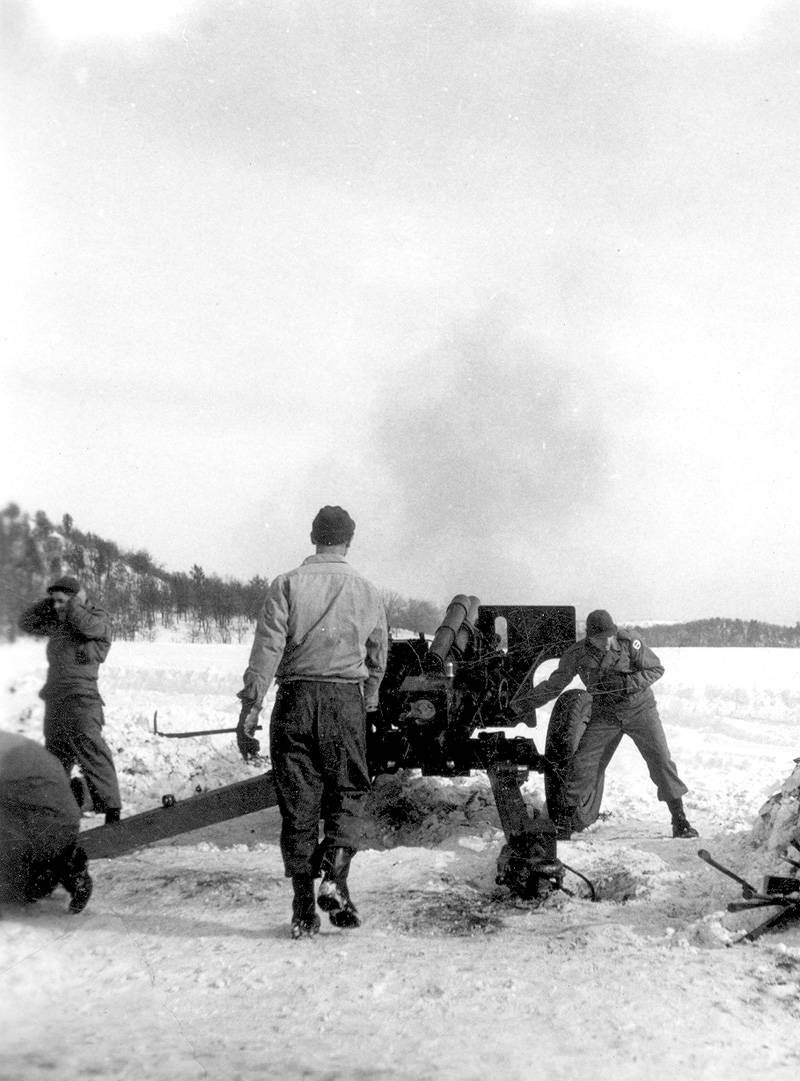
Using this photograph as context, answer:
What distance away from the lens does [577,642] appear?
20.1 ft

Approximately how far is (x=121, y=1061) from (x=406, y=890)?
2318 mm

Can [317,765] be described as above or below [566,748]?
above

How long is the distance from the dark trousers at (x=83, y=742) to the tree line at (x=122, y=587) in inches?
35.6

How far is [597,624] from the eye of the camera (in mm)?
6215

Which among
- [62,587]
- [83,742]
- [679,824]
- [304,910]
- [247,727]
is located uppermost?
[62,587]

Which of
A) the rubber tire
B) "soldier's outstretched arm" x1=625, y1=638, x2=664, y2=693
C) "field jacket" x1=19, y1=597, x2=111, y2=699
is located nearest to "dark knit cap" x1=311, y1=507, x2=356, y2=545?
"field jacket" x1=19, y1=597, x2=111, y2=699

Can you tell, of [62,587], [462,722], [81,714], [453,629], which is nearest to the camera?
[62,587]

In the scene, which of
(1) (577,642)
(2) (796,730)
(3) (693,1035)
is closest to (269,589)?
(3) (693,1035)

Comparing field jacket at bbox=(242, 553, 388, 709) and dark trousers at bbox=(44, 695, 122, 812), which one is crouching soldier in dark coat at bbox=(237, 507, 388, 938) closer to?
field jacket at bbox=(242, 553, 388, 709)

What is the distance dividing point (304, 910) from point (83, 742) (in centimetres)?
293

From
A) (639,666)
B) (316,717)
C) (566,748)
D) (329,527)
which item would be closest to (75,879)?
(316,717)

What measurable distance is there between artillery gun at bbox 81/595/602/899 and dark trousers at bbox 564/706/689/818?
3.3 inches

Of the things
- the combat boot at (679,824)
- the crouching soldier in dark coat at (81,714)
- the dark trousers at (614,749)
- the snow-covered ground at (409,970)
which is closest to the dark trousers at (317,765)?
the snow-covered ground at (409,970)

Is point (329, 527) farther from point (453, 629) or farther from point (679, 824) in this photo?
point (679, 824)
